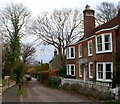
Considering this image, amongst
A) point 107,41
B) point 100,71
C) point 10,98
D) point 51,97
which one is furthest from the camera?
point 100,71

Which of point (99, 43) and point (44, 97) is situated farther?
point (99, 43)

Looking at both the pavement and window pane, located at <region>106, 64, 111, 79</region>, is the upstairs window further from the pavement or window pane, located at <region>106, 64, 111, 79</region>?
the pavement

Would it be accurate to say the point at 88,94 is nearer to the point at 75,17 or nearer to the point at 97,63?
the point at 97,63

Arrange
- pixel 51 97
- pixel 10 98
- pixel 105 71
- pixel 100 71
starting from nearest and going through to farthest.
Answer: pixel 10 98 < pixel 51 97 < pixel 105 71 < pixel 100 71

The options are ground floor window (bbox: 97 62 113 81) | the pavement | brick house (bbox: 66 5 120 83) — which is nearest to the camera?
the pavement

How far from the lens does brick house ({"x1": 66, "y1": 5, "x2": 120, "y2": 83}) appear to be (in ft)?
89.5

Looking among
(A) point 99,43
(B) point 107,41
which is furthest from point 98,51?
(B) point 107,41

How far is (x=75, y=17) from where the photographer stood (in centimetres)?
6359

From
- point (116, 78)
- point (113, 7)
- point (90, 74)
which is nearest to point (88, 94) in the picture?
point (116, 78)

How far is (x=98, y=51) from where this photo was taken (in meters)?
29.6

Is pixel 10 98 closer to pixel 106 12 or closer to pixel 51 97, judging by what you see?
pixel 51 97

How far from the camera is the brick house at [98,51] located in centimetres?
2727

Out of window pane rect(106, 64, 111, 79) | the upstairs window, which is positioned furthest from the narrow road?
the upstairs window

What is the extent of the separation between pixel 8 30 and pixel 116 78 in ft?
126
